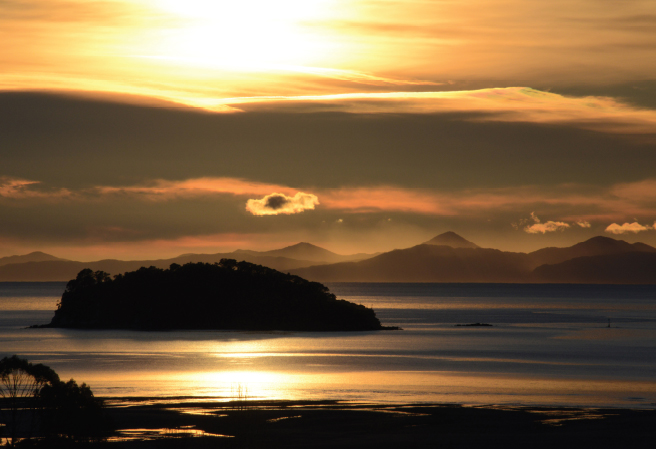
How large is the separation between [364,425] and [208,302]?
119577 mm

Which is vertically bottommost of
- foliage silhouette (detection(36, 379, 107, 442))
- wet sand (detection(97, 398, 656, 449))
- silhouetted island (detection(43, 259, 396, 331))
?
wet sand (detection(97, 398, 656, 449))

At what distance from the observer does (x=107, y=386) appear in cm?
6069

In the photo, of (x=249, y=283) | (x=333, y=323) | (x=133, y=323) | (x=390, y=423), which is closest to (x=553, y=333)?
(x=333, y=323)

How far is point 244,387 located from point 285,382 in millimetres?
6182

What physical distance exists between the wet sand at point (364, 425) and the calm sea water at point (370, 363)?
5.54m

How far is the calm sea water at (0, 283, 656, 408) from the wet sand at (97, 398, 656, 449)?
554 centimetres

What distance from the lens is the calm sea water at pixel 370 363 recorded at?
56625 millimetres

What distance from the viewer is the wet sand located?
35.0 m

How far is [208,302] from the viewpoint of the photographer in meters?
156

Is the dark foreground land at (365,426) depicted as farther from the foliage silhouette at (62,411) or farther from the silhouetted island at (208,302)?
the silhouetted island at (208,302)

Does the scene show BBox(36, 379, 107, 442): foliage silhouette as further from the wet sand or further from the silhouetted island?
the silhouetted island

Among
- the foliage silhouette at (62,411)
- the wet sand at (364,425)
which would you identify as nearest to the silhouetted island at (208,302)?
the wet sand at (364,425)

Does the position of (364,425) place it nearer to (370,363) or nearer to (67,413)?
(67,413)

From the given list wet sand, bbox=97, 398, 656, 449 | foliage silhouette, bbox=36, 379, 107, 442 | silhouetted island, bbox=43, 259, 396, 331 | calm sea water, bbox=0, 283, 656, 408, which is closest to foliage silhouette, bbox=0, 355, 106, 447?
foliage silhouette, bbox=36, 379, 107, 442
